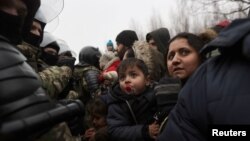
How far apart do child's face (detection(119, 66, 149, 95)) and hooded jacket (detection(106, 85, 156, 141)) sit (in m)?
0.06

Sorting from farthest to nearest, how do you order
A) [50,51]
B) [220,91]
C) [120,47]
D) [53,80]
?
1. [120,47]
2. [50,51]
3. [53,80]
4. [220,91]

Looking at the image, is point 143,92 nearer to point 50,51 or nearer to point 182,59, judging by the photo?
point 182,59

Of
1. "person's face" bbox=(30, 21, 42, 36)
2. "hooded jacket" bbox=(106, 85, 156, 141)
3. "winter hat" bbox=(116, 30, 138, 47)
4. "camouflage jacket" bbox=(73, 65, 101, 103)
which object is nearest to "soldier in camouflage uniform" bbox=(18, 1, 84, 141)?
"person's face" bbox=(30, 21, 42, 36)

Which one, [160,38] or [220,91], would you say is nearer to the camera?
[220,91]

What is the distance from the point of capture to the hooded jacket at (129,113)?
8.64 feet

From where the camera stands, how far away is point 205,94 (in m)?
1.41

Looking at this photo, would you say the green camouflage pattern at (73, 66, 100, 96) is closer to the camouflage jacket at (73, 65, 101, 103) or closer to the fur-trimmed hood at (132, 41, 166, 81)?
the camouflage jacket at (73, 65, 101, 103)

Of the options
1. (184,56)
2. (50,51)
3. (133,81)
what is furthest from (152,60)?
(50,51)

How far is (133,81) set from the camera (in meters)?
2.81

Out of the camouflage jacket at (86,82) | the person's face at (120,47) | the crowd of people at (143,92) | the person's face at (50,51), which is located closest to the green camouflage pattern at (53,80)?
the crowd of people at (143,92)

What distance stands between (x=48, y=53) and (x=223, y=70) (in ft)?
8.51

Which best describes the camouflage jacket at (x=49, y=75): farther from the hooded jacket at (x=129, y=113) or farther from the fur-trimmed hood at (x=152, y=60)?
the fur-trimmed hood at (x=152, y=60)

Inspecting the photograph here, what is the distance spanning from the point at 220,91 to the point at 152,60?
1.89 meters

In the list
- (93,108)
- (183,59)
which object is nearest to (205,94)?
(183,59)
